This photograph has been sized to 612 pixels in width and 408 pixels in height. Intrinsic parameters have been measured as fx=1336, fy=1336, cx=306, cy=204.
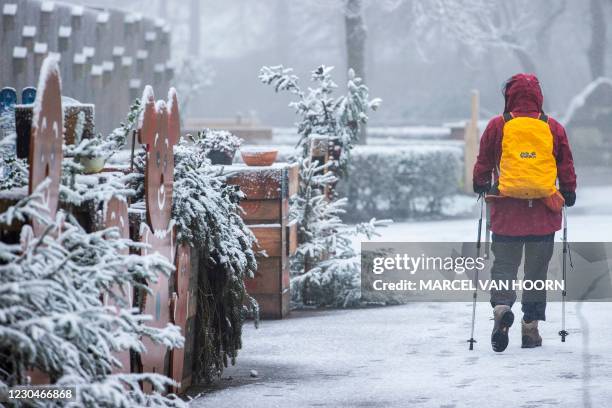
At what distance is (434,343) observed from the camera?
28.9ft

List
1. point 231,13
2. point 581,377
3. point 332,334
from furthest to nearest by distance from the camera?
point 231,13 < point 332,334 < point 581,377

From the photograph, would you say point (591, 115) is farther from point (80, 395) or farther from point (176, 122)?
point (80, 395)

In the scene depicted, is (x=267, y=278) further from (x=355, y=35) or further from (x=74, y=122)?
(x=355, y=35)

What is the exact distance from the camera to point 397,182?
20547mm

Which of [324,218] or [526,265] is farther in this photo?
[324,218]

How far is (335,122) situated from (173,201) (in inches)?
220

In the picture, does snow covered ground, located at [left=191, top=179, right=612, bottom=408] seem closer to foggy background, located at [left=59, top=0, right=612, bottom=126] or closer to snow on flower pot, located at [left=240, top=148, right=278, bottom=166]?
snow on flower pot, located at [left=240, top=148, right=278, bottom=166]

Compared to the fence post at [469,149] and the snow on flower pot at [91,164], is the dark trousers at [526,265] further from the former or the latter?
the fence post at [469,149]

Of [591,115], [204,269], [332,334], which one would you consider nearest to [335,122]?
[332,334]

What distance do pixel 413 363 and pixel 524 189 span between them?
1.31 m

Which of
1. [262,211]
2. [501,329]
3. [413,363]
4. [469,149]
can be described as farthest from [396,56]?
[413,363]

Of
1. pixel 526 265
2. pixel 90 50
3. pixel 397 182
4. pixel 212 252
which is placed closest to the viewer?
pixel 212 252

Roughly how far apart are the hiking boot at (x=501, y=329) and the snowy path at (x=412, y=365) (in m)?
0.07

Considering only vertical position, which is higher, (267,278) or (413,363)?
(267,278)
